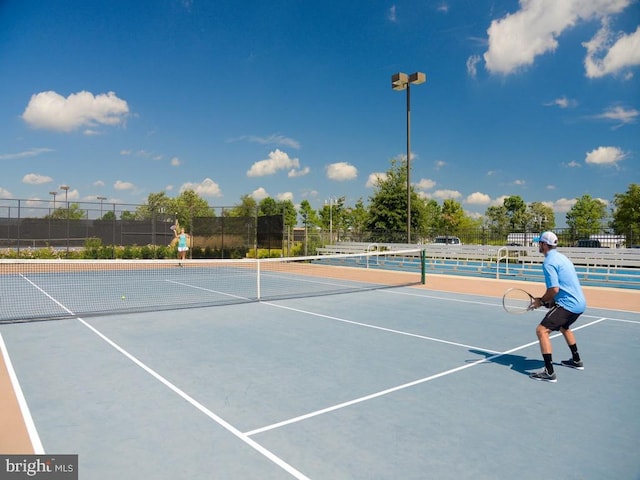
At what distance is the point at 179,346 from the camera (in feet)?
21.9

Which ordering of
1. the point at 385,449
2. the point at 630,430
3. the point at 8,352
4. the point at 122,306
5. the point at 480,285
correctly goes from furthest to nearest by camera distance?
the point at 480,285 < the point at 122,306 < the point at 8,352 < the point at 630,430 < the point at 385,449

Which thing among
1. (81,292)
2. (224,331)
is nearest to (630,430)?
(224,331)

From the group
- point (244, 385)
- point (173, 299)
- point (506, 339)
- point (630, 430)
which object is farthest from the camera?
point (173, 299)

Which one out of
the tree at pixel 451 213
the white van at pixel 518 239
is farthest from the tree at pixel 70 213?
the tree at pixel 451 213

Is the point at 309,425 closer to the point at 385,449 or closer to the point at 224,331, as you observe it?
the point at 385,449

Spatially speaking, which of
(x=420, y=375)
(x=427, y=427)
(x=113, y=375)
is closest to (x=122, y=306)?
(x=113, y=375)

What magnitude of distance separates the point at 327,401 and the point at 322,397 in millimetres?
123

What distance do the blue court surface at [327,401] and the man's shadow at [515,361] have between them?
0.04 m

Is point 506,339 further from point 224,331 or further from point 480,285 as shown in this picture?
point 480,285

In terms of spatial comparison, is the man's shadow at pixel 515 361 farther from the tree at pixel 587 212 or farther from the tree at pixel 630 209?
the tree at pixel 587 212

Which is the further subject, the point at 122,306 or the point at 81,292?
the point at 81,292

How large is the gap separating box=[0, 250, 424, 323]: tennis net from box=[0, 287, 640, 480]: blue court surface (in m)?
2.15

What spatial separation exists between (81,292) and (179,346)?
819 cm

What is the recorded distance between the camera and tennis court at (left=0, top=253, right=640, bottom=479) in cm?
338
